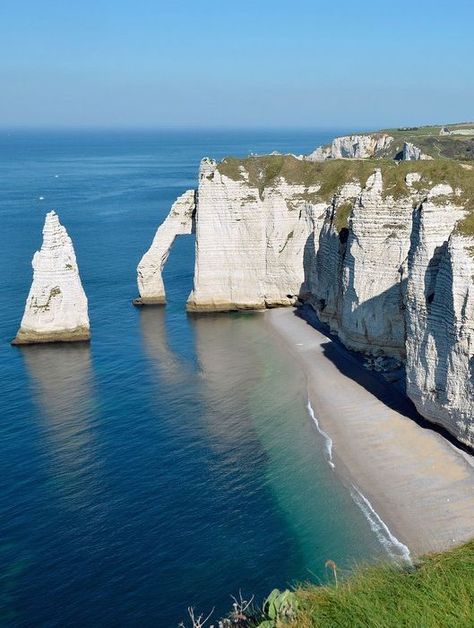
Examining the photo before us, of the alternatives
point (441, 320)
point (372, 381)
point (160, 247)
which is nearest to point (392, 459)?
point (441, 320)

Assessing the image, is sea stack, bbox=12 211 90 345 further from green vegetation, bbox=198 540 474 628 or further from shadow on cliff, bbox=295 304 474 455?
green vegetation, bbox=198 540 474 628

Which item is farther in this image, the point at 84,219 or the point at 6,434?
the point at 84,219

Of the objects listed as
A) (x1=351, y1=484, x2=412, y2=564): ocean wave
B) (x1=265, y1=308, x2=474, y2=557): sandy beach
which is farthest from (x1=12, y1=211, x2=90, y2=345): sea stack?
(x1=351, y1=484, x2=412, y2=564): ocean wave

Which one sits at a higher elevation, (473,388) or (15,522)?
(473,388)

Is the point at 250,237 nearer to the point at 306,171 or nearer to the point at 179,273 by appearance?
the point at 306,171

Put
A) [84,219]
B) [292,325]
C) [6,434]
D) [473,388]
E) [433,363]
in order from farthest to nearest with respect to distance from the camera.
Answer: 1. [84,219]
2. [292,325]
3. [6,434]
4. [433,363]
5. [473,388]

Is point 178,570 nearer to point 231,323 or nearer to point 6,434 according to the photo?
point 6,434

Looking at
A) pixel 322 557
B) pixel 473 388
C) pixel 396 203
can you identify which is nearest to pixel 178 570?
pixel 322 557

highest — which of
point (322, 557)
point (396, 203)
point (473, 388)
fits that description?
point (396, 203)
